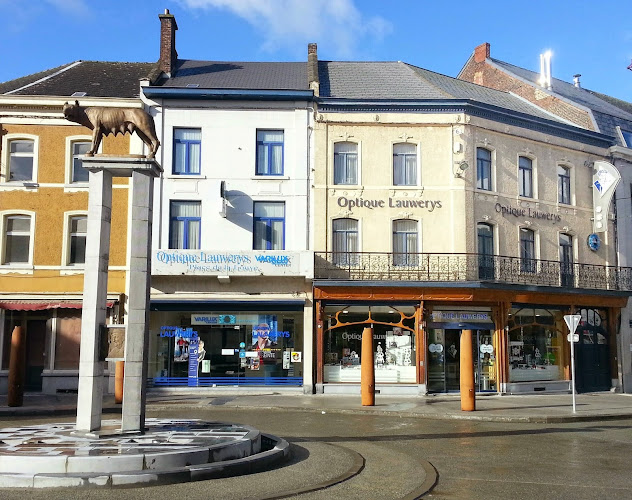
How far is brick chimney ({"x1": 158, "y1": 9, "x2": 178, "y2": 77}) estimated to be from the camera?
2664 cm

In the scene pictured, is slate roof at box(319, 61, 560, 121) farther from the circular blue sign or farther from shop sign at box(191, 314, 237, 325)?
shop sign at box(191, 314, 237, 325)

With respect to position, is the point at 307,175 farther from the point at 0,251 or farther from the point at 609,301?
the point at 609,301

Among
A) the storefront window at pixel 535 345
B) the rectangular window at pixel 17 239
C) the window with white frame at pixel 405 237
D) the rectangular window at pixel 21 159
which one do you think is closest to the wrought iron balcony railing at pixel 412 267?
the window with white frame at pixel 405 237

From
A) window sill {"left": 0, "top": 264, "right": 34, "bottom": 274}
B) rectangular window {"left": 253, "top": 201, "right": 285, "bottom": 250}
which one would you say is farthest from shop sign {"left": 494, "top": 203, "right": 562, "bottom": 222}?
window sill {"left": 0, "top": 264, "right": 34, "bottom": 274}

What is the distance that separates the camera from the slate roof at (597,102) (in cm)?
2858

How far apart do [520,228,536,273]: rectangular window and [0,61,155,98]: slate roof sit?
14789mm

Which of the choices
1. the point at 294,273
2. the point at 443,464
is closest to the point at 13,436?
the point at 443,464

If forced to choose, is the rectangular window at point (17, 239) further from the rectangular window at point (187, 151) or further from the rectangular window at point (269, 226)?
the rectangular window at point (269, 226)

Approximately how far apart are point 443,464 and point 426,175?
15.2m

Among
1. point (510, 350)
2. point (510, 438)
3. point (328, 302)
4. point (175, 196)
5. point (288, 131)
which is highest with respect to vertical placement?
point (288, 131)

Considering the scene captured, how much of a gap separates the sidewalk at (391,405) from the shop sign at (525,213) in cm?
641

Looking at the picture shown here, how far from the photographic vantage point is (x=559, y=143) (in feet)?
87.2

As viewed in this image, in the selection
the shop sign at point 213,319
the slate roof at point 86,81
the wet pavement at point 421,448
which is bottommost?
the wet pavement at point 421,448

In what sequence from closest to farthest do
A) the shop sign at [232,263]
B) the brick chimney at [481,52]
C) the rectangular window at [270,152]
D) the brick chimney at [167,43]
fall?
1. the shop sign at [232,263]
2. the rectangular window at [270,152]
3. the brick chimney at [167,43]
4. the brick chimney at [481,52]
